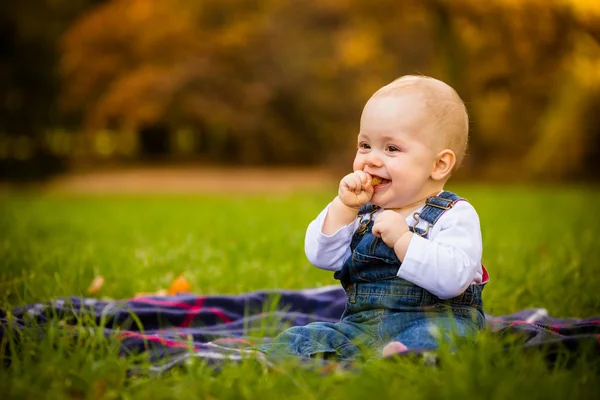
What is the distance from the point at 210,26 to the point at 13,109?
528 cm

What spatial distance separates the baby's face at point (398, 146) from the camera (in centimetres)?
169

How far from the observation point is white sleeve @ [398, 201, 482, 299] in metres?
1.57

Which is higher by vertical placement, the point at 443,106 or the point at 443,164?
the point at 443,106

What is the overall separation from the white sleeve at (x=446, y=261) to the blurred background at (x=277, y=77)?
6.49 metres

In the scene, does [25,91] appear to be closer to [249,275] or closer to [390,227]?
[249,275]

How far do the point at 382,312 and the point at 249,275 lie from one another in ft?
3.89

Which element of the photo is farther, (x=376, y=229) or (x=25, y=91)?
(x=25, y=91)

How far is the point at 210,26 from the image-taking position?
13.9 metres

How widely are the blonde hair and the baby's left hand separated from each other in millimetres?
263

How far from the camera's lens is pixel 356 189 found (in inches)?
67.2

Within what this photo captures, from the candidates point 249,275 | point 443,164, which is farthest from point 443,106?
point 249,275

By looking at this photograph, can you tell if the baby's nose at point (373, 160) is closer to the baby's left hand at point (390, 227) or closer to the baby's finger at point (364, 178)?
the baby's finger at point (364, 178)

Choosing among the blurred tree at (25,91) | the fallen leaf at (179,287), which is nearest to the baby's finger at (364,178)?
the fallen leaf at (179,287)

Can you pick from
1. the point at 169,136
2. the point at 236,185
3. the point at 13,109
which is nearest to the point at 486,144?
the point at 236,185
